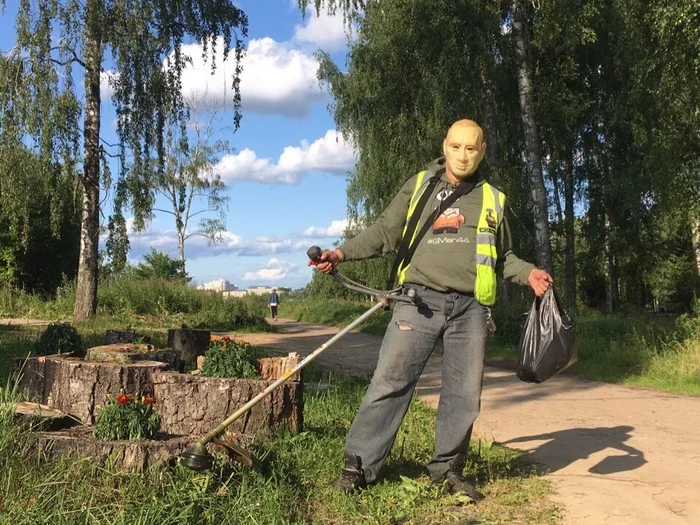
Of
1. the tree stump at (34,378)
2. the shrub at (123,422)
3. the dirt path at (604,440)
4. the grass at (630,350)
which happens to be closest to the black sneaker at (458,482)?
the dirt path at (604,440)

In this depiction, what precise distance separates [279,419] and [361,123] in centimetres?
1655

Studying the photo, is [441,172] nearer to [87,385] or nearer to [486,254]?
[486,254]

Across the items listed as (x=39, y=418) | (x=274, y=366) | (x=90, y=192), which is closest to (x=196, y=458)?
(x=39, y=418)

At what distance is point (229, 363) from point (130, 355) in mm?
1646

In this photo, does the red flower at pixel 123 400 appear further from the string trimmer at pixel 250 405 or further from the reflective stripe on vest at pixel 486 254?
the reflective stripe on vest at pixel 486 254

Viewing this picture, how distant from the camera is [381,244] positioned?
3965 mm

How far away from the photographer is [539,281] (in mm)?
3705

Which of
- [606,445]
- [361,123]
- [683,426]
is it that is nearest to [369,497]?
[606,445]

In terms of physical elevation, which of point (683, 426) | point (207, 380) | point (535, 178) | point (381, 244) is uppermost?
point (535, 178)

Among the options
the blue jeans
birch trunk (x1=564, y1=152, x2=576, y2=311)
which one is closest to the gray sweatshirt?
the blue jeans

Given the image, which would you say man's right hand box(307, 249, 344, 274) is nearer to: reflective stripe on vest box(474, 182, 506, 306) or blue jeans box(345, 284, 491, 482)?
blue jeans box(345, 284, 491, 482)

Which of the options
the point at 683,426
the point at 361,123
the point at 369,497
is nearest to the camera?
the point at 369,497

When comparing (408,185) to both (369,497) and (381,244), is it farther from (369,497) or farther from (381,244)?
(369,497)

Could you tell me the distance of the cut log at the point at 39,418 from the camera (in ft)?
12.6
